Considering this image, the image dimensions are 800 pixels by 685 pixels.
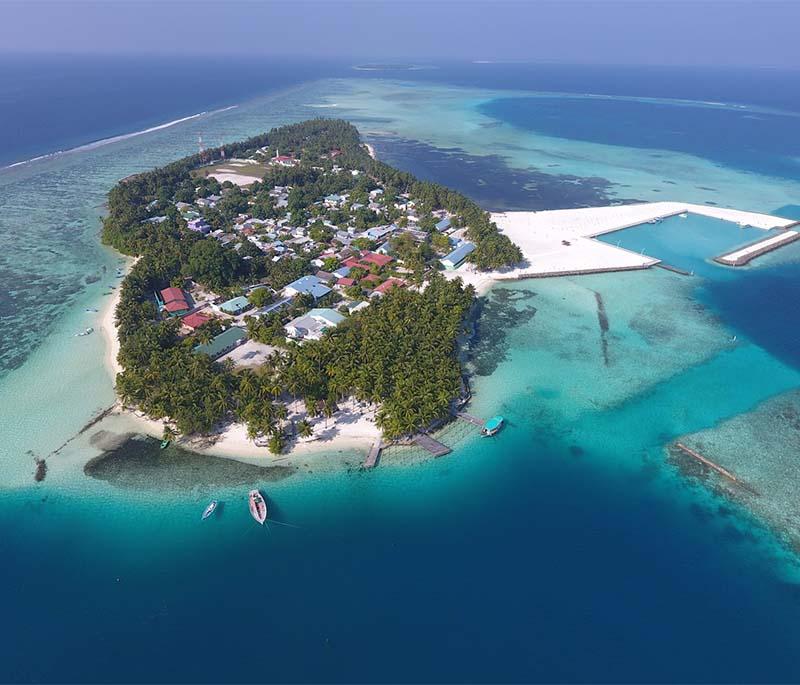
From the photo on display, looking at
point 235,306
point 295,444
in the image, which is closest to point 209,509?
point 295,444

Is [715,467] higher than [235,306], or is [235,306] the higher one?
[235,306]

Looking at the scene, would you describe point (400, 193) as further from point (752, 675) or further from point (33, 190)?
point (752, 675)

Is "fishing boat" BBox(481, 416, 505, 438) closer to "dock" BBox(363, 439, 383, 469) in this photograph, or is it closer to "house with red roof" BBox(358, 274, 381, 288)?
"dock" BBox(363, 439, 383, 469)

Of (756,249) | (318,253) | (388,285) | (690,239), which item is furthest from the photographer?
(690,239)

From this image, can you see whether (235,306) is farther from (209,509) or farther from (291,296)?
(209,509)

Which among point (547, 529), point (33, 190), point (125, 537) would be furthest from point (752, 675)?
point (33, 190)

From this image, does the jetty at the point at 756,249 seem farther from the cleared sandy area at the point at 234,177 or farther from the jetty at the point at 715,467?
the cleared sandy area at the point at 234,177

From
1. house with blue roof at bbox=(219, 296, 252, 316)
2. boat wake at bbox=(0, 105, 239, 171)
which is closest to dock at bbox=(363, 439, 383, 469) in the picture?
house with blue roof at bbox=(219, 296, 252, 316)
